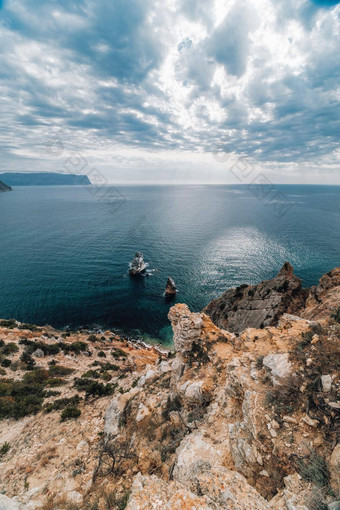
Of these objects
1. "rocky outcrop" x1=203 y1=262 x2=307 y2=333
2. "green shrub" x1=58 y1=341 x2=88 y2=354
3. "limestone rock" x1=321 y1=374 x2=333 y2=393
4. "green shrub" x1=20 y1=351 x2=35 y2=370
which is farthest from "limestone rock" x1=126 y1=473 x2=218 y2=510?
"rocky outcrop" x1=203 y1=262 x2=307 y2=333

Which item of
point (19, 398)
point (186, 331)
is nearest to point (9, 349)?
point (19, 398)

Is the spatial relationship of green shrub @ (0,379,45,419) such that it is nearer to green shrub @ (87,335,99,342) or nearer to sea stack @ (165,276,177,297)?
green shrub @ (87,335,99,342)

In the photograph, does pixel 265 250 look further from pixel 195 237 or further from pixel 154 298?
pixel 154 298

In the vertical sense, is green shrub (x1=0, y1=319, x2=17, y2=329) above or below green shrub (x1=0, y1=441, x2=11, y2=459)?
below

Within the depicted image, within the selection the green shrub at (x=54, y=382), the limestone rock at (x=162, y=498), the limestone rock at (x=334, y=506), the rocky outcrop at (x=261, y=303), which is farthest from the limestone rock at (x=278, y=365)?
the green shrub at (x=54, y=382)

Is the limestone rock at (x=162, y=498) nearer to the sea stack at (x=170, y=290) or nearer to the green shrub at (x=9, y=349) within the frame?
the green shrub at (x=9, y=349)

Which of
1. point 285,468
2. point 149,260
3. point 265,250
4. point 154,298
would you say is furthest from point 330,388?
point 265,250
